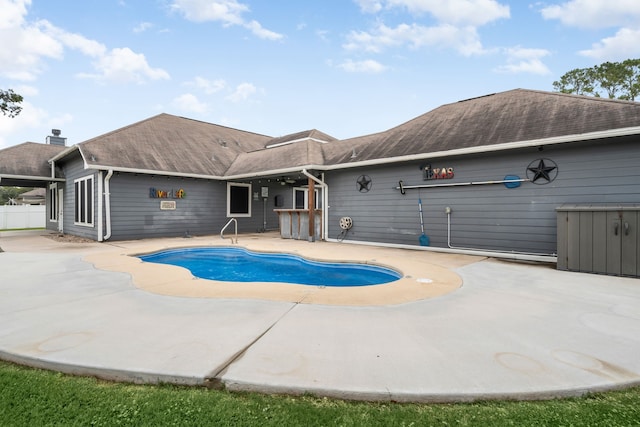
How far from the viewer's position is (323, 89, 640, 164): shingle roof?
19.9 feet

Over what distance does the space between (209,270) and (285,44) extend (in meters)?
10.2

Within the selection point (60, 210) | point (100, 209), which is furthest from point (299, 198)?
point (60, 210)

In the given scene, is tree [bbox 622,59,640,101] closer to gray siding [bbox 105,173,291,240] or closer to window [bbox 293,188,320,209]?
window [bbox 293,188,320,209]

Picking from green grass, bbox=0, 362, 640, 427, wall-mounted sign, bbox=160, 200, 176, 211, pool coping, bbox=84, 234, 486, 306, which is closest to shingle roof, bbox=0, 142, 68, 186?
wall-mounted sign, bbox=160, 200, 176, 211

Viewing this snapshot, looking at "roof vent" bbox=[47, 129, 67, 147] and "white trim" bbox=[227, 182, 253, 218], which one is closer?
"white trim" bbox=[227, 182, 253, 218]

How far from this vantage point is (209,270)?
702cm

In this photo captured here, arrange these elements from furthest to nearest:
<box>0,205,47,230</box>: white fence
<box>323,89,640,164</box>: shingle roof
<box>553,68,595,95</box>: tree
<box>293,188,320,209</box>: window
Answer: <box>553,68,595,95</box>: tree
<box>0,205,47,230</box>: white fence
<box>293,188,320,209</box>: window
<box>323,89,640,164</box>: shingle roof

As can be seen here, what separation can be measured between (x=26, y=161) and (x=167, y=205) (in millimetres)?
6995

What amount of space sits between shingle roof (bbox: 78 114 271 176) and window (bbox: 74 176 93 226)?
1.20 m

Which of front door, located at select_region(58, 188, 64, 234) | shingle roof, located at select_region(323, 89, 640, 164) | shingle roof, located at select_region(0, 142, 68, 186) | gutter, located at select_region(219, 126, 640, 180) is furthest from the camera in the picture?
front door, located at select_region(58, 188, 64, 234)

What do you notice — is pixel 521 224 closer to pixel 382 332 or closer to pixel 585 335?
pixel 585 335

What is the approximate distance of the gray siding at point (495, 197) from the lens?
5824 mm

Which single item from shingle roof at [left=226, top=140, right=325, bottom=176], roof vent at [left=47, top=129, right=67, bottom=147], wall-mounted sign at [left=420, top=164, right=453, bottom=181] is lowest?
wall-mounted sign at [left=420, top=164, right=453, bottom=181]

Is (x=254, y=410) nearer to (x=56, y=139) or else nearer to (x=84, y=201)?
(x=84, y=201)
